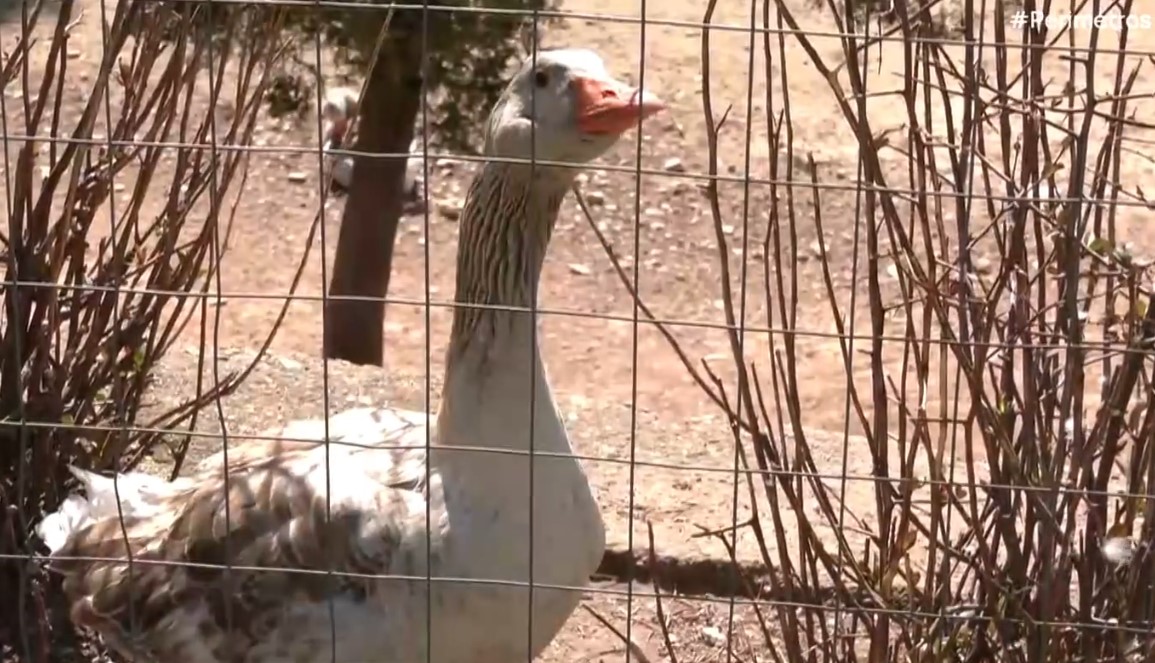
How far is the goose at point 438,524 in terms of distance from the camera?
8.83 ft

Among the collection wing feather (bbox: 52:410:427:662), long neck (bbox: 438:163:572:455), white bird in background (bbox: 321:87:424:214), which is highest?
white bird in background (bbox: 321:87:424:214)

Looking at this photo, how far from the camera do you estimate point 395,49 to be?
18.1ft

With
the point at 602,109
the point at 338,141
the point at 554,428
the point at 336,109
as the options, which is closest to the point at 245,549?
the point at 554,428

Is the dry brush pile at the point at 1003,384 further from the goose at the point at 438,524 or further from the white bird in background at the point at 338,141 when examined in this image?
the white bird in background at the point at 338,141

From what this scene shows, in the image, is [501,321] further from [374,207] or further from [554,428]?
[374,207]

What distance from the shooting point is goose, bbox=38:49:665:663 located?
8.83ft

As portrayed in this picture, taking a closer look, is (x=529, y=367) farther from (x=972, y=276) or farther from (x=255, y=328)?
(x=255, y=328)

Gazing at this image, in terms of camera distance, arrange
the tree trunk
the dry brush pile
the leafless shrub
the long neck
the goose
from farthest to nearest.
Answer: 1. the tree trunk
2. the leafless shrub
3. the long neck
4. the goose
5. the dry brush pile

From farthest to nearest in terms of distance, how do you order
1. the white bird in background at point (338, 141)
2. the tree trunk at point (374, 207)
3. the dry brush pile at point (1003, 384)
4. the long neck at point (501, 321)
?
1. the white bird in background at point (338, 141)
2. the tree trunk at point (374, 207)
3. the long neck at point (501, 321)
4. the dry brush pile at point (1003, 384)

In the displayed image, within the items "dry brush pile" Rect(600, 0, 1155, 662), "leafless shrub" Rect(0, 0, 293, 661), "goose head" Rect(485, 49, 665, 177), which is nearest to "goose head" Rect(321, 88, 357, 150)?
"leafless shrub" Rect(0, 0, 293, 661)

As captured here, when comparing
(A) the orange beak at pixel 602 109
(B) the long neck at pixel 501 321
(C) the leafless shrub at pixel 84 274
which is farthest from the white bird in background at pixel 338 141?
(A) the orange beak at pixel 602 109

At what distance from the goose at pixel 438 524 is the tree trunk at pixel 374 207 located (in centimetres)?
273

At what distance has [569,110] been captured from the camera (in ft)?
9.04

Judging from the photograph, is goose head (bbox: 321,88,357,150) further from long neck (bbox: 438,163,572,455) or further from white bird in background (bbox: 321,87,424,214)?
long neck (bbox: 438,163,572,455)
